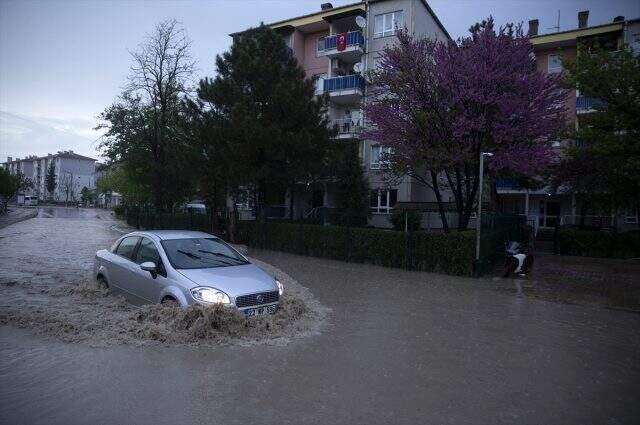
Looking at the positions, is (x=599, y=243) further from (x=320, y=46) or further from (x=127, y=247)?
(x=320, y=46)

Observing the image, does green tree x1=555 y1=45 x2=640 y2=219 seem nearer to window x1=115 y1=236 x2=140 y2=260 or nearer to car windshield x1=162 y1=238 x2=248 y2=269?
car windshield x1=162 y1=238 x2=248 y2=269

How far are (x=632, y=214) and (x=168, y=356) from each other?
3227 centimetres

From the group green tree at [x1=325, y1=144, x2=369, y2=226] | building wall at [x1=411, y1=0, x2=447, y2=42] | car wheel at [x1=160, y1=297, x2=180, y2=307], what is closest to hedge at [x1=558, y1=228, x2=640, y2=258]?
green tree at [x1=325, y1=144, x2=369, y2=226]

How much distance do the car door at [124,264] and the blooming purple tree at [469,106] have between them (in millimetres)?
9418

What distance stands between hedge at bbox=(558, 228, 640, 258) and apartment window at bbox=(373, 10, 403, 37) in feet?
53.0

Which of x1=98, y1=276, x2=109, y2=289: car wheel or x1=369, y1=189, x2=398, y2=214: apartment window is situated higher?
x1=369, y1=189, x2=398, y2=214: apartment window

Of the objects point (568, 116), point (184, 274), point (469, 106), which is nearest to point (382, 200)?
point (568, 116)

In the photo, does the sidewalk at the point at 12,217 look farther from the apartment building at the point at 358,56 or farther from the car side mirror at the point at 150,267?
the car side mirror at the point at 150,267

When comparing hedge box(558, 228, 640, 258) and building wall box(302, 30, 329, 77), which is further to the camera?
building wall box(302, 30, 329, 77)

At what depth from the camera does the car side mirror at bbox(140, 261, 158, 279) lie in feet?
22.7

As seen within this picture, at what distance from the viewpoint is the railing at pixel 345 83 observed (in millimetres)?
29719

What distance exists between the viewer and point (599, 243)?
70.4 ft

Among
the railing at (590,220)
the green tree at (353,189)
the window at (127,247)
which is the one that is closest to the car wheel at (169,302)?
the window at (127,247)

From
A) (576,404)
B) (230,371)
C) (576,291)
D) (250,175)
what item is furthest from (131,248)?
(250,175)
